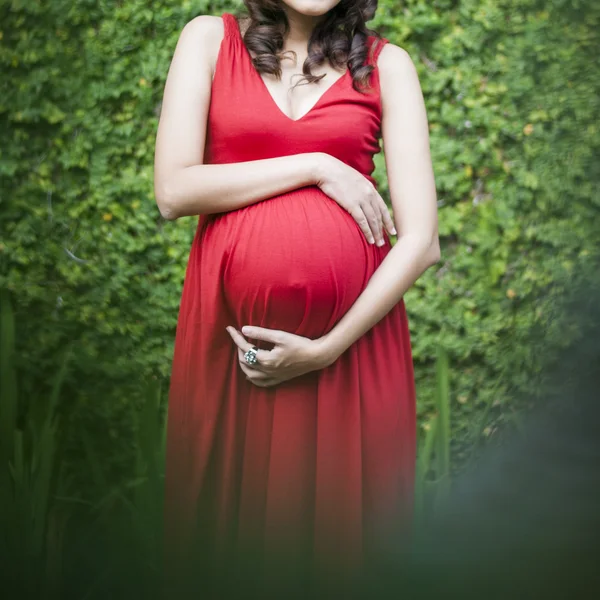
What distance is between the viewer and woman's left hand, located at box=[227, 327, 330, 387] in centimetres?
142

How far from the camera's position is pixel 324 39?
1.60 m

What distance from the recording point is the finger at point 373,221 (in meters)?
1.49

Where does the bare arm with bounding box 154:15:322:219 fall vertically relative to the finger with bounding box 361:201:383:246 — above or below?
above

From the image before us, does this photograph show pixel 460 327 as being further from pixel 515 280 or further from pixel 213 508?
pixel 213 508

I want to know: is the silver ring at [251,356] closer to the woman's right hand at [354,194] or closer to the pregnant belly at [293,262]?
the pregnant belly at [293,262]

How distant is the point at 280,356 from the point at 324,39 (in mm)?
746

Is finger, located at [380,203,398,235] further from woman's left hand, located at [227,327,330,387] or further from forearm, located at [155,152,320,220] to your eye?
woman's left hand, located at [227,327,330,387]

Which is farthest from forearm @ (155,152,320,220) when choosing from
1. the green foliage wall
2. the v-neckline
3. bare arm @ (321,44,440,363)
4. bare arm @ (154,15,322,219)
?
the green foliage wall

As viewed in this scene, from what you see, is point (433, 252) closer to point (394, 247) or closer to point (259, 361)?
point (394, 247)

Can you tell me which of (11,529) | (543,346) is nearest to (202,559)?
(11,529)

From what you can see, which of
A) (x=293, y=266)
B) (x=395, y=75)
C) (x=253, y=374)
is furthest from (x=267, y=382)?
(x=395, y=75)

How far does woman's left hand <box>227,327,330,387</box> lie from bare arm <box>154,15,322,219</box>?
278 mm

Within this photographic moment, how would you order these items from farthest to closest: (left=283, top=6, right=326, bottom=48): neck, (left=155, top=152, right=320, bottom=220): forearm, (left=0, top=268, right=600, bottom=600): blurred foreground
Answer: (left=283, top=6, right=326, bottom=48): neck < (left=155, top=152, right=320, bottom=220): forearm < (left=0, top=268, right=600, bottom=600): blurred foreground

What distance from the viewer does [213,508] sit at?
4.97 feet
